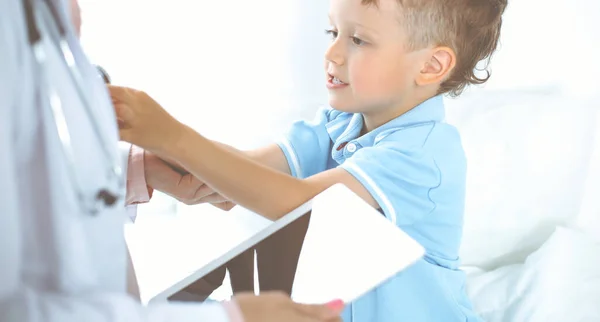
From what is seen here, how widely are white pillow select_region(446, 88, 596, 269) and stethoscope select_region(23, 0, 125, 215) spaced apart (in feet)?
3.35

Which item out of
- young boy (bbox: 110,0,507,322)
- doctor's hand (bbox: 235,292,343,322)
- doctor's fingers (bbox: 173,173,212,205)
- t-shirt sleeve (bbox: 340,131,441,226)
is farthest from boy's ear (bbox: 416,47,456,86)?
doctor's hand (bbox: 235,292,343,322)

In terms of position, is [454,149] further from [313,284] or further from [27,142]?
[27,142]

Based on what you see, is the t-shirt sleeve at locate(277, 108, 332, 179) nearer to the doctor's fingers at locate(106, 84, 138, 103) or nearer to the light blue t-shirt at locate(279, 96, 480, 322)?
the light blue t-shirt at locate(279, 96, 480, 322)

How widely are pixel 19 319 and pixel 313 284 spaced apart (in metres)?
0.29

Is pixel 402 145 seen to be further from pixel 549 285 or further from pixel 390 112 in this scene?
pixel 549 285

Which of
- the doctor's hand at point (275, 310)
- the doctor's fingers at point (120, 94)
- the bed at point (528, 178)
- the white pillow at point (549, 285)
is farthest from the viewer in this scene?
the bed at point (528, 178)

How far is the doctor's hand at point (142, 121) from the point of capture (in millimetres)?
663

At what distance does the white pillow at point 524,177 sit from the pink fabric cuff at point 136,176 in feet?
2.44

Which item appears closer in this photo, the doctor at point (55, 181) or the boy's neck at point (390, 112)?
the doctor at point (55, 181)

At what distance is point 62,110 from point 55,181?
5 centimetres

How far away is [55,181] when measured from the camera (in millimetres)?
444

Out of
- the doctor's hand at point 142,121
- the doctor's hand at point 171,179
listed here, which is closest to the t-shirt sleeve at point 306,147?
the doctor's hand at point 171,179

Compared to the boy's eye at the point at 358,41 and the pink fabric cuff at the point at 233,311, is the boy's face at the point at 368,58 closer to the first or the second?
the boy's eye at the point at 358,41

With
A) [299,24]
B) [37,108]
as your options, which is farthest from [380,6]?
[299,24]
